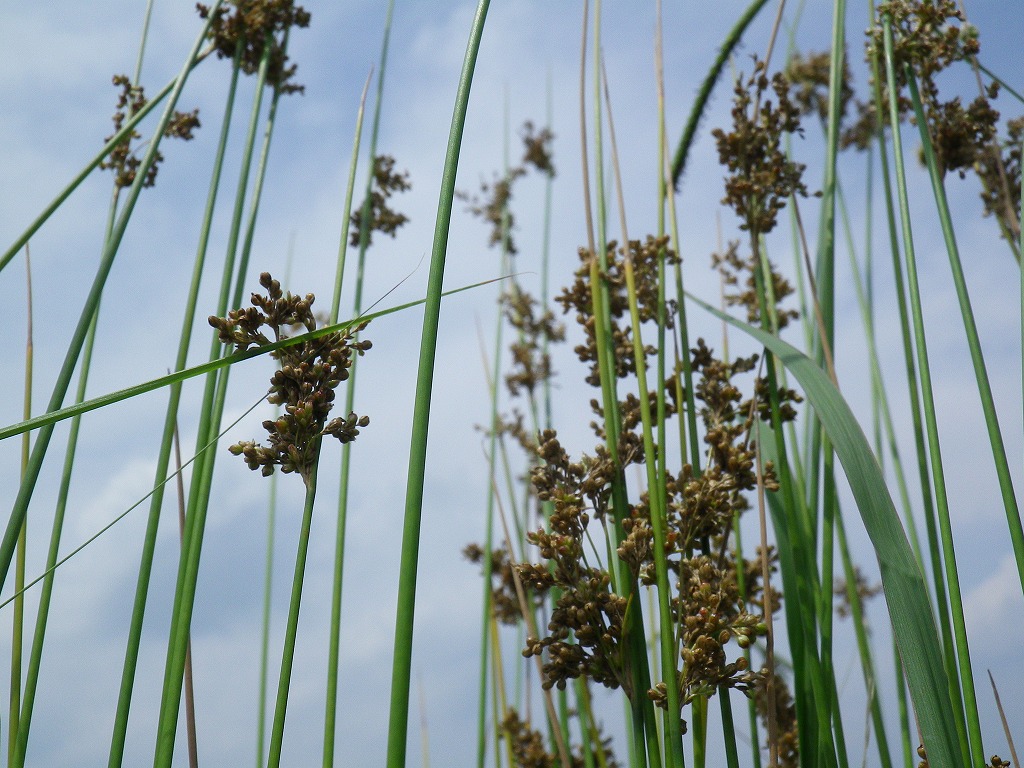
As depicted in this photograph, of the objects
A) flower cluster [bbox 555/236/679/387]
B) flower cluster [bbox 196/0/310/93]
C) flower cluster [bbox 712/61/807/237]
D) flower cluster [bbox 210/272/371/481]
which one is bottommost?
flower cluster [bbox 210/272/371/481]

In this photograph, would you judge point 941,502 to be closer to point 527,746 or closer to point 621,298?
point 621,298

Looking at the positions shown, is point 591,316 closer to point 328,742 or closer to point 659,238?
point 659,238

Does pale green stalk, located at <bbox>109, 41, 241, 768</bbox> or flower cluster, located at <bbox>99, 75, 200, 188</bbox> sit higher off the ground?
flower cluster, located at <bbox>99, 75, 200, 188</bbox>

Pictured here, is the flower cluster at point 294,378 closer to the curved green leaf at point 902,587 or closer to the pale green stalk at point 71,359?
the pale green stalk at point 71,359

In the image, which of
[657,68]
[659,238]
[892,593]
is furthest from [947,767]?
[657,68]

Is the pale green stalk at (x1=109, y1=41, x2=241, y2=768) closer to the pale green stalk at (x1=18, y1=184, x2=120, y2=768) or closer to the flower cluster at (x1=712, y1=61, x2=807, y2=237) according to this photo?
the pale green stalk at (x1=18, y1=184, x2=120, y2=768)

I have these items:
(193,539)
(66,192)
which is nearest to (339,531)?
(193,539)

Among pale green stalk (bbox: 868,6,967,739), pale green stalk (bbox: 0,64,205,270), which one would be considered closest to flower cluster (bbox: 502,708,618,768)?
pale green stalk (bbox: 868,6,967,739)

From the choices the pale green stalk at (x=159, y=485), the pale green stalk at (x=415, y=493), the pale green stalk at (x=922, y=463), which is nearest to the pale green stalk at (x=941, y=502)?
the pale green stalk at (x=922, y=463)

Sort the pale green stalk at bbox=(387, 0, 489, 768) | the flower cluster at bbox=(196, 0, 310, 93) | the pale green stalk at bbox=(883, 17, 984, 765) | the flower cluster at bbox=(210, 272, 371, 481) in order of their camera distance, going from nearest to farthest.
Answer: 1. the pale green stalk at bbox=(387, 0, 489, 768)
2. the flower cluster at bbox=(210, 272, 371, 481)
3. the pale green stalk at bbox=(883, 17, 984, 765)
4. the flower cluster at bbox=(196, 0, 310, 93)
